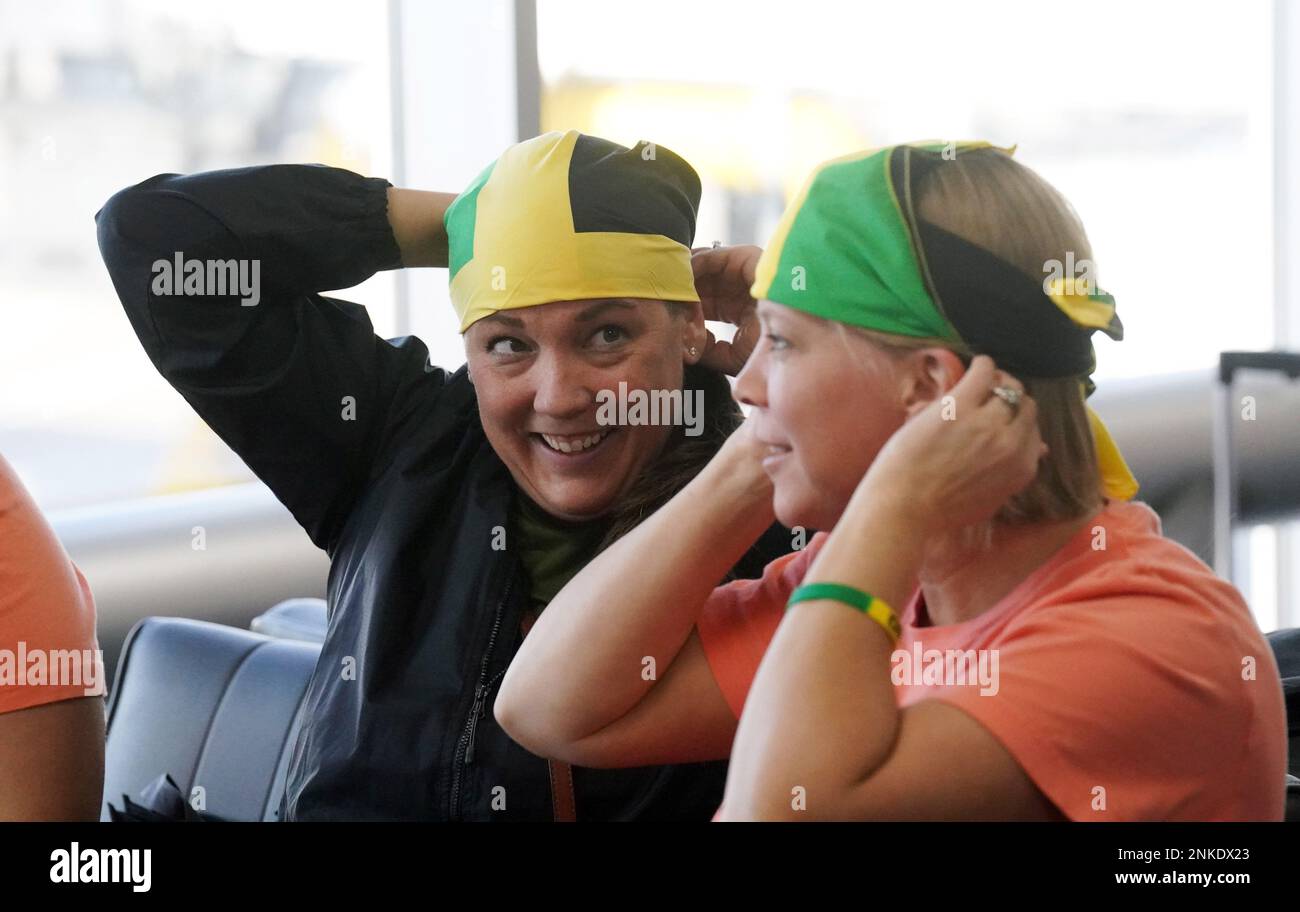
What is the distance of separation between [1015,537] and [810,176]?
0.77 ft

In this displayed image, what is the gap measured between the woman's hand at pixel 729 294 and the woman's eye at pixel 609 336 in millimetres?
86

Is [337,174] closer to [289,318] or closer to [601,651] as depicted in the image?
[289,318]

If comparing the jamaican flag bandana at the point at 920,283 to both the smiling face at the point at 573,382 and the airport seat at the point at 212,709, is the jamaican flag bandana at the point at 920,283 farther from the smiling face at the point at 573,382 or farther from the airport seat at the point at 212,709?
the airport seat at the point at 212,709

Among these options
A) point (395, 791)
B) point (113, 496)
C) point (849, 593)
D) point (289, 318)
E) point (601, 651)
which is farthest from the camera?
point (113, 496)

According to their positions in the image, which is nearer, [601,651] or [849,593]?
[849,593]

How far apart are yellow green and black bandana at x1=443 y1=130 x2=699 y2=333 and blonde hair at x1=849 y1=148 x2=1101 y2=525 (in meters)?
0.29

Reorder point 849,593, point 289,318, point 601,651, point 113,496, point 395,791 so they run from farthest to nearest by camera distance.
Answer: point 113,496 < point 289,318 < point 395,791 < point 601,651 < point 849,593

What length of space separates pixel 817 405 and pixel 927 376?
62 millimetres

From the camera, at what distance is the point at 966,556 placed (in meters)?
0.82

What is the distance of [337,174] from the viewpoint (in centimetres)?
121

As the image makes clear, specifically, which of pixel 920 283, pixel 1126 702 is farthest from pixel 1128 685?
pixel 920 283
